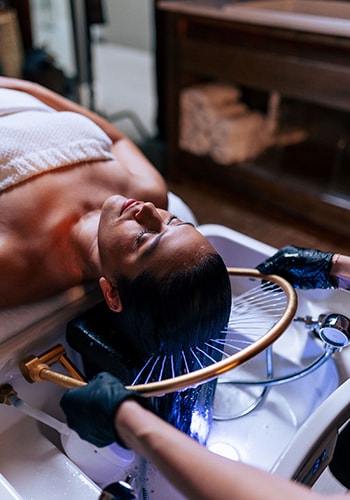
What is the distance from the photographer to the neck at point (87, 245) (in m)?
1.07

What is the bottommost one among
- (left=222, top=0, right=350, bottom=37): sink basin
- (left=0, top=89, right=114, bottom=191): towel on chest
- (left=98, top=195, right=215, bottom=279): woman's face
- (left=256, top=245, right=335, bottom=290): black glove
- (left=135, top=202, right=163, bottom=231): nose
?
(left=256, top=245, right=335, bottom=290): black glove

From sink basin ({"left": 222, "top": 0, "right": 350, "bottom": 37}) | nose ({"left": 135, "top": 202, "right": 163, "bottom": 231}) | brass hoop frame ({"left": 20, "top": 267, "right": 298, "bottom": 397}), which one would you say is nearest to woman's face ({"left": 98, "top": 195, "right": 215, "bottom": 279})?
nose ({"left": 135, "top": 202, "right": 163, "bottom": 231})

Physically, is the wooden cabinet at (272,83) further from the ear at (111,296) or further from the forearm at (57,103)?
the ear at (111,296)

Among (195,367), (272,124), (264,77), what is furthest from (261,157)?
(195,367)

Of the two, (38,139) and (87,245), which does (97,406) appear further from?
(38,139)

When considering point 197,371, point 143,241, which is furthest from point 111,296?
point 197,371

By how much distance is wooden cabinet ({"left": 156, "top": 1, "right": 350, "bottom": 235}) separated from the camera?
202cm

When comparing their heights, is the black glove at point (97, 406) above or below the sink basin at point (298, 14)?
below

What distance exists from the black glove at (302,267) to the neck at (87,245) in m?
0.36

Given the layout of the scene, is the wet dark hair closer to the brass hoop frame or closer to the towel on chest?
the brass hoop frame

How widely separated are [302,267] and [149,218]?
Result: 350mm

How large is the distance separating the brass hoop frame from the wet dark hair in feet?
0.32

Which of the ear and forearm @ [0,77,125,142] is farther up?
forearm @ [0,77,125,142]

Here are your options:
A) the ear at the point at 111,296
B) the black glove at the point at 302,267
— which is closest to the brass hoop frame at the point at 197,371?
the black glove at the point at 302,267
